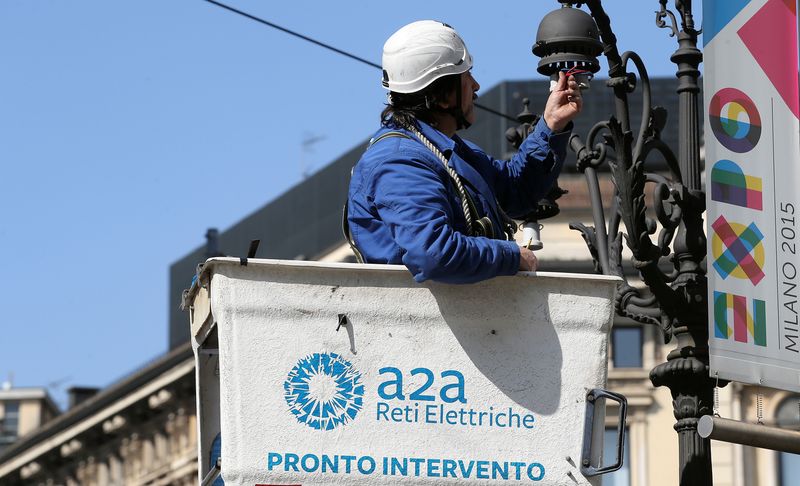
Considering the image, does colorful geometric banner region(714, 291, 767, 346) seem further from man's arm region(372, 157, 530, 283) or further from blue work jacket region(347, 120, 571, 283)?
man's arm region(372, 157, 530, 283)

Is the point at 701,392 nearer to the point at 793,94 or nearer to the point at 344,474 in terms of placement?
the point at 793,94

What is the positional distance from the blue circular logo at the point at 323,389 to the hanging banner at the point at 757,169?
2.84m

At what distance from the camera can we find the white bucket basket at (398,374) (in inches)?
186

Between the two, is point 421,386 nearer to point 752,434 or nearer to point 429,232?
point 429,232

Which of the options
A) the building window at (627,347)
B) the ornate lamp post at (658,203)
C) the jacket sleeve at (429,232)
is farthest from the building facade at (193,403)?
the jacket sleeve at (429,232)

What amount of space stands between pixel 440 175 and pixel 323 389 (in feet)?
2.05

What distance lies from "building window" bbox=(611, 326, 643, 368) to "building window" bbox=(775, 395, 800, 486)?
2957 millimetres

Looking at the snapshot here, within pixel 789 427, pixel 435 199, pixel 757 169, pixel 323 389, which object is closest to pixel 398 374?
pixel 323 389

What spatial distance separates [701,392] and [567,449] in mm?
3915

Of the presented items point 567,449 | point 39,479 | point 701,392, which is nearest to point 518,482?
point 567,449

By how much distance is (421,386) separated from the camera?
4.79m

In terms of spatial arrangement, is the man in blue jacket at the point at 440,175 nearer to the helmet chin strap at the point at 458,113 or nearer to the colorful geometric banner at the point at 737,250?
the helmet chin strap at the point at 458,113

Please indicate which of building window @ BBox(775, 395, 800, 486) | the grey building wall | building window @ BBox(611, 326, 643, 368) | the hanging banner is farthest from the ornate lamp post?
the grey building wall

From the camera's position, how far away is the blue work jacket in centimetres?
477
